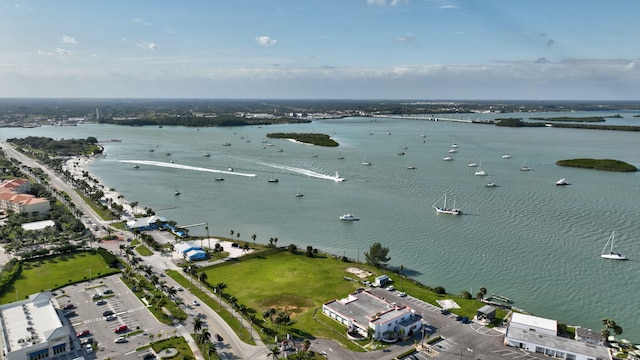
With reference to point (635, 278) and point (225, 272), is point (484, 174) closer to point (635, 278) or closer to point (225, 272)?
point (635, 278)

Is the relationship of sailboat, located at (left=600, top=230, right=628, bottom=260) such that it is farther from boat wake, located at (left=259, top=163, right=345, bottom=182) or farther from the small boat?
boat wake, located at (left=259, top=163, right=345, bottom=182)

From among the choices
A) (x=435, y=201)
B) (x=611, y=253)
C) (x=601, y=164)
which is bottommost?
(x=611, y=253)

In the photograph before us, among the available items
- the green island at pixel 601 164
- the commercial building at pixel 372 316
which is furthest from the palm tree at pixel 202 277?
the green island at pixel 601 164

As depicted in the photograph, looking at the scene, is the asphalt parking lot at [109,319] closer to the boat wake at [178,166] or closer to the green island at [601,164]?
the boat wake at [178,166]

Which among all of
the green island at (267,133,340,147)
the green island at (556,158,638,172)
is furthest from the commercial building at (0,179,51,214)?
the green island at (556,158,638,172)

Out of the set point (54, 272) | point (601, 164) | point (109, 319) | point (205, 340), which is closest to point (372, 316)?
point (205, 340)

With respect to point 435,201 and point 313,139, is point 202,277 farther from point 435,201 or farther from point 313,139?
point 313,139
